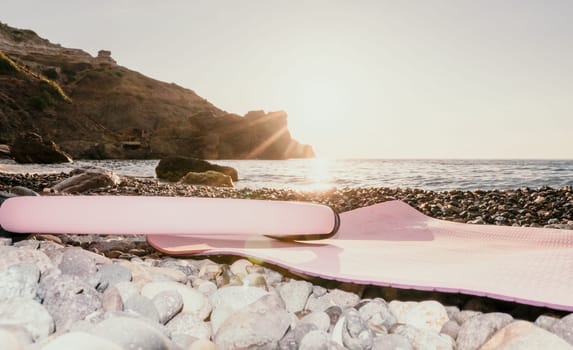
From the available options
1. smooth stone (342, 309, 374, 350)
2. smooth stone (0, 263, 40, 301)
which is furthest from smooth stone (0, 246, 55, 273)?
smooth stone (342, 309, 374, 350)

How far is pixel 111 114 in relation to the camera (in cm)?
4872

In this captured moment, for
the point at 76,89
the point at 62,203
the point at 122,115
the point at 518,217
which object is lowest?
the point at 518,217

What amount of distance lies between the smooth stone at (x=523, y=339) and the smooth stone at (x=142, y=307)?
1.05 m

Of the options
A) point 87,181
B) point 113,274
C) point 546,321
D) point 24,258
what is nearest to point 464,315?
point 546,321

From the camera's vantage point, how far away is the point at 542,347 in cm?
115

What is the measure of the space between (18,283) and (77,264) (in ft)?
0.94

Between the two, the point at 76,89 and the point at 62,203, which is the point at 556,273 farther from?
the point at 76,89

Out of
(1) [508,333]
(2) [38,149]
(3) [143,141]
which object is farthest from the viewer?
(3) [143,141]

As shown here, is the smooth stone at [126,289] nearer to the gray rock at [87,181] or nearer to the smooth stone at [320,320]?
the smooth stone at [320,320]

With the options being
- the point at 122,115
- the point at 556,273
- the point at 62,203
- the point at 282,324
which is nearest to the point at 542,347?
the point at 556,273

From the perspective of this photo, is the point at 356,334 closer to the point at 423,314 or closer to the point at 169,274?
the point at 423,314

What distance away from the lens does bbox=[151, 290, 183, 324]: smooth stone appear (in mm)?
1466

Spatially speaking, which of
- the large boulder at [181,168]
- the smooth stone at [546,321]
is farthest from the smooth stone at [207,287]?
the large boulder at [181,168]

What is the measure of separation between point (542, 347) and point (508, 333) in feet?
0.38
